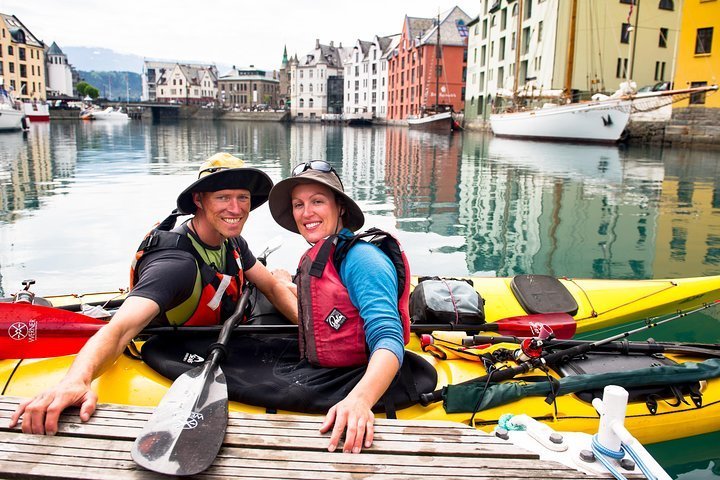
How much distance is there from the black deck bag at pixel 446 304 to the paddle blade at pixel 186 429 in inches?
80.4

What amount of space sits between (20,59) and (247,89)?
178ft

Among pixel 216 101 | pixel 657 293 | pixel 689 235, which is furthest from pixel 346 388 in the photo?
pixel 216 101

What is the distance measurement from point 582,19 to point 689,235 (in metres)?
31.0

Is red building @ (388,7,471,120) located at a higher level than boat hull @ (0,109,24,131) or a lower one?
higher

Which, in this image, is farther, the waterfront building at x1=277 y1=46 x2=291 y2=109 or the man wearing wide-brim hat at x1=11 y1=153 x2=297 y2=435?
the waterfront building at x1=277 y1=46 x2=291 y2=109

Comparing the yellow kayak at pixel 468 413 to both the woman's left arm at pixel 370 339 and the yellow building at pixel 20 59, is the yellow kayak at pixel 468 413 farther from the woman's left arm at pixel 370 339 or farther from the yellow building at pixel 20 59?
the yellow building at pixel 20 59

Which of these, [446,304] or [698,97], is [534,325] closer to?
[446,304]

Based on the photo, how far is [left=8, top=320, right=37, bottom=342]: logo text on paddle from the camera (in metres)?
3.42

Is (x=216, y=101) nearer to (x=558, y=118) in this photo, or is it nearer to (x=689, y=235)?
(x=558, y=118)

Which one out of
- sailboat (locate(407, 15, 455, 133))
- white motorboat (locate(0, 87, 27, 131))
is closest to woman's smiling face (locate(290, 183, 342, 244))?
white motorboat (locate(0, 87, 27, 131))

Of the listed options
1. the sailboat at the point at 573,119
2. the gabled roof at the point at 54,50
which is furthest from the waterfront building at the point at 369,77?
the gabled roof at the point at 54,50

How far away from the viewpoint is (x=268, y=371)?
313 centimetres

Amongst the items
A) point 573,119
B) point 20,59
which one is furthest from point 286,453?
point 20,59

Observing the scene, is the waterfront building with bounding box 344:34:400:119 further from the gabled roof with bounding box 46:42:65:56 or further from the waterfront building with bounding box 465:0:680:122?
the gabled roof with bounding box 46:42:65:56
